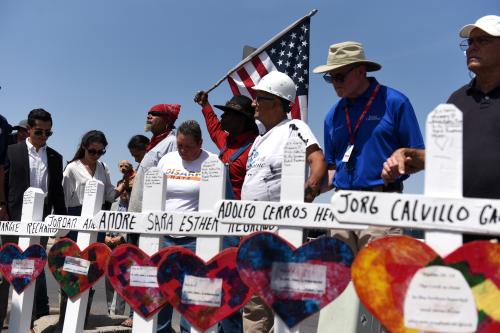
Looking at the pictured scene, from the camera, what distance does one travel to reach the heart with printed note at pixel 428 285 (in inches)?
84.7

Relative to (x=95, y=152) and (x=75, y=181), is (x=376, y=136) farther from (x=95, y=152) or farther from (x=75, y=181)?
(x=75, y=181)

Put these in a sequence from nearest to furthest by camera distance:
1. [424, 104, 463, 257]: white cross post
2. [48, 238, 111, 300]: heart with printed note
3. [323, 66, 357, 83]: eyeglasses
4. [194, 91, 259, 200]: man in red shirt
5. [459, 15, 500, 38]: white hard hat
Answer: [424, 104, 463, 257]: white cross post < [459, 15, 500, 38]: white hard hat < [48, 238, 111, 300]: heart with printed note < [323, 66, 357, 83]: eyeglasses < [194, 91, 259, 200]: man in red shirt

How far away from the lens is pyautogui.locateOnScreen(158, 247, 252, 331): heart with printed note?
2879mm

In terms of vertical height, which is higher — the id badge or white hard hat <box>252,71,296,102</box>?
white hard hat <box>252,71,296,102</box>

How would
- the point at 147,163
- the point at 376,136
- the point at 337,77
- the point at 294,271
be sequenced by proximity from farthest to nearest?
the point at 147,163, the point at 337,77, the point at 376,136, the point at 294,271

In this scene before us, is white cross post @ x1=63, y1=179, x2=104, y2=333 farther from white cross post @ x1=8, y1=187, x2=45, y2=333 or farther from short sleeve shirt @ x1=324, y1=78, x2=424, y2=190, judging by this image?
short sleeve shirt @ x1=324, y1=78, x2=424, y2=190

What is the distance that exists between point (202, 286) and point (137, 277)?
43 cm

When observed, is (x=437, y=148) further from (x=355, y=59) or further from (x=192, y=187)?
(x=192, y=187)

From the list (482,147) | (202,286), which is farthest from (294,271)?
(482,147)

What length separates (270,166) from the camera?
376 cm

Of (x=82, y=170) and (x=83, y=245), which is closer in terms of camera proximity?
(x=83, y=245)

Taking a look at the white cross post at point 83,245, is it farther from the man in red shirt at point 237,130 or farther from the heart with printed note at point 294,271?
the heart with printed note at point 294,271

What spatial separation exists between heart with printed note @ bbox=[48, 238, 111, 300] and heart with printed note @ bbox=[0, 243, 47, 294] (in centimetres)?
21

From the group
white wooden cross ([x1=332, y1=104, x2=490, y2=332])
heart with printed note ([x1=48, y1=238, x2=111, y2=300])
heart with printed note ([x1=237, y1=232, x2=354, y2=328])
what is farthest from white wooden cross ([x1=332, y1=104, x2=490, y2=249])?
heart with printed note ([x1=48, y1=238, x2=111, y2=300])
